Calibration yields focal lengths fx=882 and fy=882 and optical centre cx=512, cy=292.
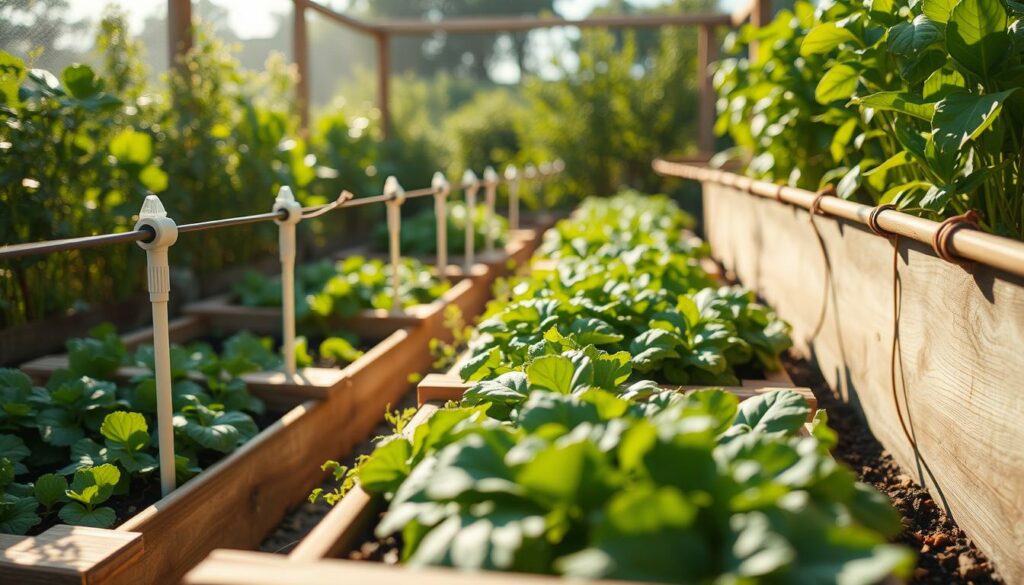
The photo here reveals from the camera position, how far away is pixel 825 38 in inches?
103

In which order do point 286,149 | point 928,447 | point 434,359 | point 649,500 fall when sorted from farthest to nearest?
point 286,149 < point 434,359 < point 928,447 < point 649,500

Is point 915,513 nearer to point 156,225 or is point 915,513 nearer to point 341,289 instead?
point 156,225

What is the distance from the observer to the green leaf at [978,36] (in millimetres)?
1972

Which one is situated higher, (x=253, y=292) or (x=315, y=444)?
(x=253, y=292)

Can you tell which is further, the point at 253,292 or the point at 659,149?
the point at 659,149

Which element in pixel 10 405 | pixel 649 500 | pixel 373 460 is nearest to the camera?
pixel 649 500

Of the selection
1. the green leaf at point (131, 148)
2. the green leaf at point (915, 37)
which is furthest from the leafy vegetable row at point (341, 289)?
the green leaf at point (915, 37)

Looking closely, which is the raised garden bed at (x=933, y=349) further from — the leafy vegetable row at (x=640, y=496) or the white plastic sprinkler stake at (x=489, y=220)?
the white plastic sprinkler stake at (x=489, y=220)

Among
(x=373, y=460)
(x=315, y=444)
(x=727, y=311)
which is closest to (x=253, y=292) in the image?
(x=315, y=444)

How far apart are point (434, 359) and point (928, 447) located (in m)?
2.59

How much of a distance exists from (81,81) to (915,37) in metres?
2.91

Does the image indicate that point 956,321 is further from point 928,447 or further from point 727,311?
point 727,311

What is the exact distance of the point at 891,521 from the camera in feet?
4.13

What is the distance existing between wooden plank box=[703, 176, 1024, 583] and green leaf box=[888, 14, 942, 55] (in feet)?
1.52
